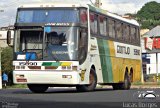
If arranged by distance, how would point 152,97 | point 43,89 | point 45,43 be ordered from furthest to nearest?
point 43,89 < point 45,43 < point 152,97

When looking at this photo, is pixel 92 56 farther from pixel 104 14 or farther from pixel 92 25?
pixel 104 14

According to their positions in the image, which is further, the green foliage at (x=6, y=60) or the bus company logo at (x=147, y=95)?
the green foliage at (x=6, y=60)

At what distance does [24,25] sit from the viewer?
636 inches

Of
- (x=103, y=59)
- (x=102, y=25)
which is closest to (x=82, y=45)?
(x=103, y=59)

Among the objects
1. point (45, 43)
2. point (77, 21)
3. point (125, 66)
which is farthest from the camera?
point (125, 66)

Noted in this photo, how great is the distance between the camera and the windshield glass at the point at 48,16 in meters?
16.4

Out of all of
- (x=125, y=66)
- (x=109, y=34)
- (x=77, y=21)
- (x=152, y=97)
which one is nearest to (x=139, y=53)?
(x=125, y=66)

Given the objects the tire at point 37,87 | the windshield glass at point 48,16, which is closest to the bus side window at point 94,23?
the windshield glass at point 48,16

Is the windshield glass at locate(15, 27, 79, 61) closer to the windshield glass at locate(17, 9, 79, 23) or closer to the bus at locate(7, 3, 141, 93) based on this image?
the bus at locate(7, 3, 141, 93)

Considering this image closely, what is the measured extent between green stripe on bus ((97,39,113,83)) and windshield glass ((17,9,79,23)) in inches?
93.2

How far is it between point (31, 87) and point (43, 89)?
0.45 metres

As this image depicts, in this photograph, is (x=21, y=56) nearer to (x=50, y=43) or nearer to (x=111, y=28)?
(x=50, y=43)

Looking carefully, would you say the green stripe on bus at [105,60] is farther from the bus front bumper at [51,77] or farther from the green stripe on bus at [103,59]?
the bus front bumper at [51,77]

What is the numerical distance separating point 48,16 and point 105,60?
3904 millimetres
